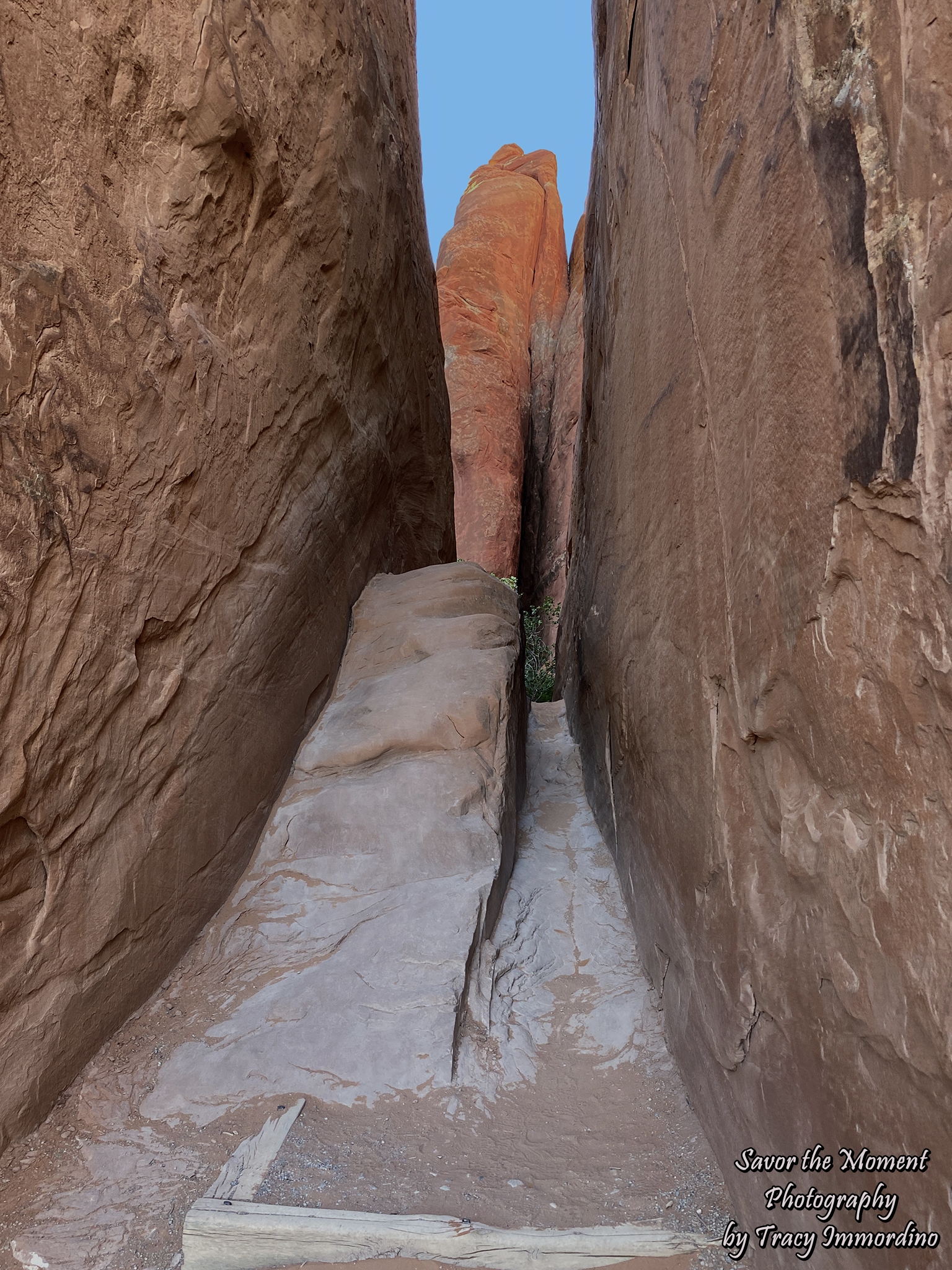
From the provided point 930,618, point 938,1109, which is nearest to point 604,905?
point 938,1109

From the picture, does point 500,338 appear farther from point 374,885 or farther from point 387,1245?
point 387,1245

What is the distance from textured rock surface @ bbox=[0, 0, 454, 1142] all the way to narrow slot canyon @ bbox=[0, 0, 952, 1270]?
20mm

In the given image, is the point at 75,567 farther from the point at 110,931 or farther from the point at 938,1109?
the point at 938,1109

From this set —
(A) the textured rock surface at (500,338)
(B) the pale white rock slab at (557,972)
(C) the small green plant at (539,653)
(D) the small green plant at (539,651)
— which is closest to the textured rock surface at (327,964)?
(B) the pale white rock slab at (557,972)

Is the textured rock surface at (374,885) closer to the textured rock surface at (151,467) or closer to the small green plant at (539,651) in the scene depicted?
the textured rock surface at (151,467)

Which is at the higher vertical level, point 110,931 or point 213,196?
point 213,196

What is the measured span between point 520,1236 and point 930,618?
1.67m

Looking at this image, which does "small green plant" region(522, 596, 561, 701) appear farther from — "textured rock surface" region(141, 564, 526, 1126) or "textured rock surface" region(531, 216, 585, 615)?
"textured rock surface" region(141, 564, 526, 1126)

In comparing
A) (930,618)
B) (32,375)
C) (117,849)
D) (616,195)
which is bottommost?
(117,849)

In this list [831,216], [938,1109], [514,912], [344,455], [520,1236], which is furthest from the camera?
[344,455]

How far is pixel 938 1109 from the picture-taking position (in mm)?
1175

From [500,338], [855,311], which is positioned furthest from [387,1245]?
[500,338]

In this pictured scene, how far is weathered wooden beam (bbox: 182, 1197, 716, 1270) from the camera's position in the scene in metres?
1.77

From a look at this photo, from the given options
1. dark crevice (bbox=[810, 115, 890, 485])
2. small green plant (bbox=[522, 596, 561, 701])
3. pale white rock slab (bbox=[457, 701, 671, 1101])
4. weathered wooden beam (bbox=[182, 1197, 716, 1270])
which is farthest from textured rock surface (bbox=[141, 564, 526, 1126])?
small green plant (bbox=[522, 596, 561, 701])
